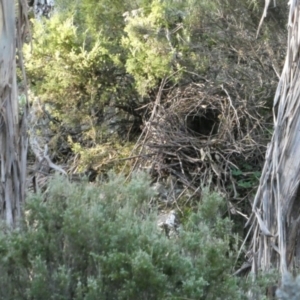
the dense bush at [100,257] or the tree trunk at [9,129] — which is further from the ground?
the tree trunk at [9,129]

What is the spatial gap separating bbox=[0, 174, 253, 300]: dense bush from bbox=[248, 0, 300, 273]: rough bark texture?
3.06 ft

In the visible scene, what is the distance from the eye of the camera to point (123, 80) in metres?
7.77

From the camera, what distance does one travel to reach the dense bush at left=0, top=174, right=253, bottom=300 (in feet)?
11.6

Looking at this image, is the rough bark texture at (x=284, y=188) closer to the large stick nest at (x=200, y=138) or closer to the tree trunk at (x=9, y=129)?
the tree trunk at (x=9, y=129)

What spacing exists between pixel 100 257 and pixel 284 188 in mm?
1757

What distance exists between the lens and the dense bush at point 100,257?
11.6 feet

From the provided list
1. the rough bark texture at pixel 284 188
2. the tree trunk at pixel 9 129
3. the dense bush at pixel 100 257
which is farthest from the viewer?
the rough bark texture at pixel 284 188

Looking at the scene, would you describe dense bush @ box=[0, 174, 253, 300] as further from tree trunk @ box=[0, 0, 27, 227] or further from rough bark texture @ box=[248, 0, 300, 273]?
rough bark texture @ box=[248, 0, 300, 273]

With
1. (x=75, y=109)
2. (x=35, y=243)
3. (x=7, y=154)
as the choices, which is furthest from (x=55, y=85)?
(x=35, y=243)

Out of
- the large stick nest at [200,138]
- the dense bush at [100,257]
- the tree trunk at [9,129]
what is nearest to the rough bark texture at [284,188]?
the dense bush at [100,257]

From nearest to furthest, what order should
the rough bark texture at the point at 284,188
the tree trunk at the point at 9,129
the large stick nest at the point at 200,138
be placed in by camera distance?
the tree trunk at the point at 9,129
the rough bark texture at the point at 284,188
the large stick nest at the point at 200,138

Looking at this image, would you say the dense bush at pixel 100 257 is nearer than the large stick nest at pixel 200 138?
Yes

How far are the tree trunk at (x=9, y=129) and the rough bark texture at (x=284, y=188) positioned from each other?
1614mm

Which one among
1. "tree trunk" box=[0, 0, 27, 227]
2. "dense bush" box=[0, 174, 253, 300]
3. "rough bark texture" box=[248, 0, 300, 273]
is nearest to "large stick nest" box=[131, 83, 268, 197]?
"rough bark texture" box=[248, 0, 300, 273]
